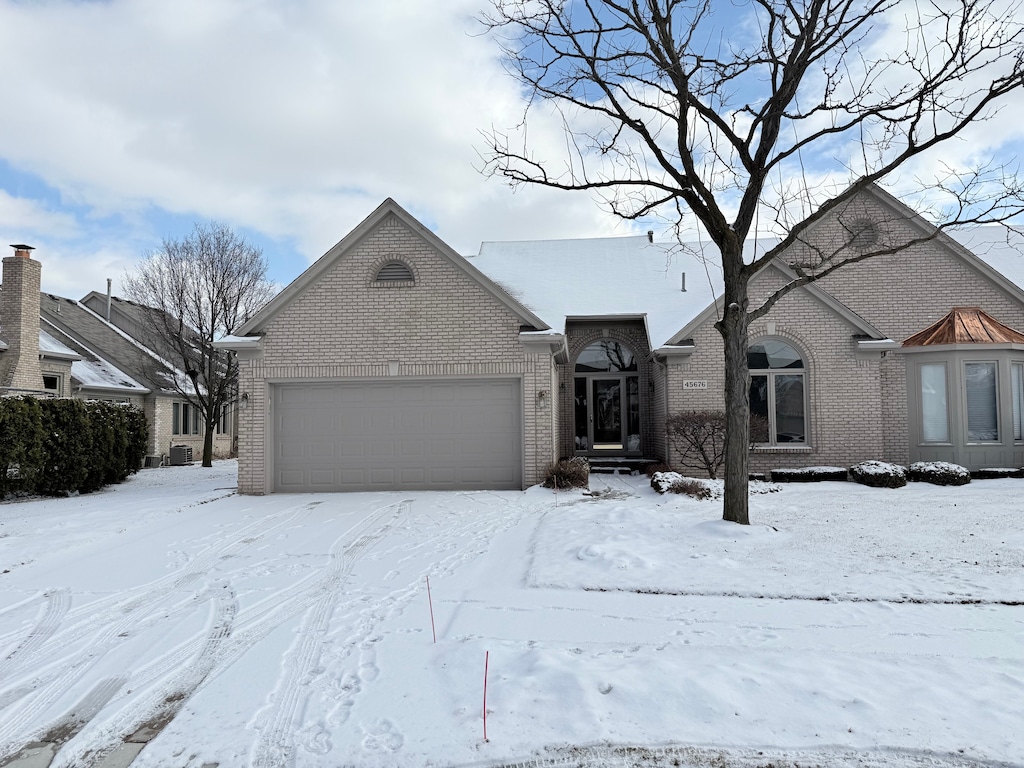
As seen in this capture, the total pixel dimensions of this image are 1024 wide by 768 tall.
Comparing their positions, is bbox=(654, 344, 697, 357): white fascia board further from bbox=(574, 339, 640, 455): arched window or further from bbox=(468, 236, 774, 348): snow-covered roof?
bbox=(574, 339, 640, 455): arched window

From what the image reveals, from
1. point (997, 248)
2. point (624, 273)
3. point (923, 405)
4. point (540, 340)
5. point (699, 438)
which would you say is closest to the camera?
point (540, 340)

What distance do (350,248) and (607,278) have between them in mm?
8845

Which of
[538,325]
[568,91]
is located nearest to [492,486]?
[538,325]

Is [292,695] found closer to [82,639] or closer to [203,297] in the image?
[82,639]

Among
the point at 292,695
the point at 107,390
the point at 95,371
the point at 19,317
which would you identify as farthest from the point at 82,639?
the point at 95,371

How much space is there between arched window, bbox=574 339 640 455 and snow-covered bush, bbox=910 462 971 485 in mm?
6963

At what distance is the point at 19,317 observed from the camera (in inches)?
767

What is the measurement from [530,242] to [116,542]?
16.8m

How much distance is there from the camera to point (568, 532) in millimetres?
8625

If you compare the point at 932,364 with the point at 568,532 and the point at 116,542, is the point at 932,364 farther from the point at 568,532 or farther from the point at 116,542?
the point at 116,542

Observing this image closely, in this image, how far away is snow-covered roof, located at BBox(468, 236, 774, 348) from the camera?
17391 millimetres

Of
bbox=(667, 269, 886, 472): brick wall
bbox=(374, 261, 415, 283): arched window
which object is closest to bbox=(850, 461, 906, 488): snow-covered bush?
bbox=(667, 269, 886, 472): brick wall

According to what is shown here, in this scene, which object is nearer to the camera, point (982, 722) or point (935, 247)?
point (982, 722)

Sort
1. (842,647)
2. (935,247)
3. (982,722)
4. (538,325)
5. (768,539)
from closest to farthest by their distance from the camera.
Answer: (982,722) → (842,647) → (768,539) → (538,325) → (935,247)
